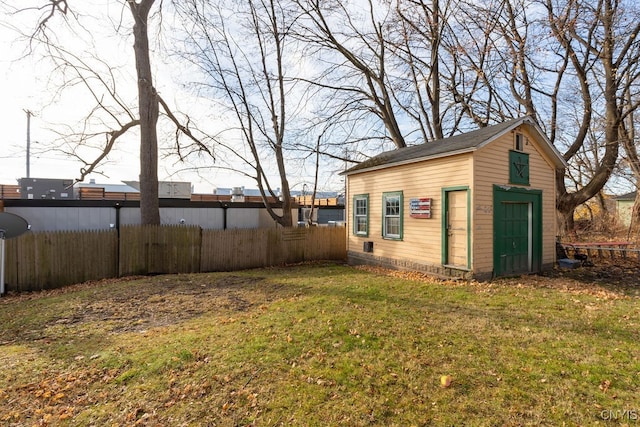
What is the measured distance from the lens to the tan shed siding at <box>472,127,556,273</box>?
8164mm

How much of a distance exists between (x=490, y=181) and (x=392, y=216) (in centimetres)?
316

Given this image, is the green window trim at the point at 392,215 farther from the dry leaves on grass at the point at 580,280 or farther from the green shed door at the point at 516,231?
the green shed door at the point at 516,231

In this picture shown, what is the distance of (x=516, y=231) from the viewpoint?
919 cm

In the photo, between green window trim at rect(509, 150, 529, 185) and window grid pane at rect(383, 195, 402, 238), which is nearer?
green window trim at rect(509, 150, 529, 185)

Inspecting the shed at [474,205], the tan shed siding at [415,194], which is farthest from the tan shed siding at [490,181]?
the tan shed siding at [415,194]

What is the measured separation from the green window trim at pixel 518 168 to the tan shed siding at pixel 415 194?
1715 millimetres

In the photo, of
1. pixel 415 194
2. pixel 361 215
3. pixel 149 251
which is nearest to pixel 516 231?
pixel 415 194

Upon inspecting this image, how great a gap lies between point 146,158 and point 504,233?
462 inches

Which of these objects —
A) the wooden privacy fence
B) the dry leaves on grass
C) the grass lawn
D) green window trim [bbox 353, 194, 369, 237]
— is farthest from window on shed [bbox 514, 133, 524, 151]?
the wooden privacy fence

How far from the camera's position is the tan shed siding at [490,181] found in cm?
816

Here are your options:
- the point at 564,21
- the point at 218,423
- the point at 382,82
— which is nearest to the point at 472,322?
the point at 218,423

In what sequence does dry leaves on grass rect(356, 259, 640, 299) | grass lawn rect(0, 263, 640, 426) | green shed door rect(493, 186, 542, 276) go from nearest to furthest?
1. grass lawn rect(0, 263, 640, 426)
2. dry leaves on grass rect(356, 259, 640, 299)
3. green shed door rect(493, 186, 542, 276)

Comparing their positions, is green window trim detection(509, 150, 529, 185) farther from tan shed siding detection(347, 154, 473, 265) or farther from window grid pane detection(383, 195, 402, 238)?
window grid pane detection(383, 195, 402, 238)

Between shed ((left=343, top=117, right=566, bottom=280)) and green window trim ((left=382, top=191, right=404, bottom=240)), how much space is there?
33 mm
